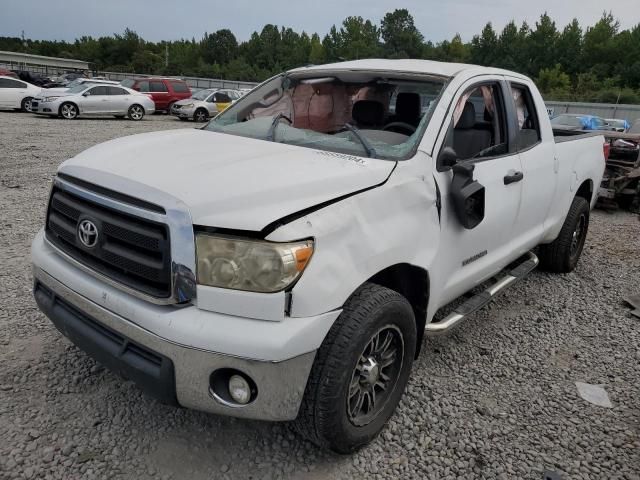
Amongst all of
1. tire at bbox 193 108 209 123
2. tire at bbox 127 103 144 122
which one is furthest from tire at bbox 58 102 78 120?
tire at bbox 193 108 209 123

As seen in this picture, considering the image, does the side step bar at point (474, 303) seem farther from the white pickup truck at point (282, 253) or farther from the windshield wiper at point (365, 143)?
the windshield wiper at point (365, 143)

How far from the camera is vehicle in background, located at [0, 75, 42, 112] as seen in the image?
20391 millimetres

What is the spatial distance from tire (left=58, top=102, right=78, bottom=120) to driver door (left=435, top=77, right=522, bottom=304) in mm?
19456

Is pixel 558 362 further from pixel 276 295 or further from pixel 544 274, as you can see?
pixel 276 295

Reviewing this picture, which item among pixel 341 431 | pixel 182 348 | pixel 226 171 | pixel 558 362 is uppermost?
pixel 226 171

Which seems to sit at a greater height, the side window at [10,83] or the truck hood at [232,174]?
the side window at [10,83]

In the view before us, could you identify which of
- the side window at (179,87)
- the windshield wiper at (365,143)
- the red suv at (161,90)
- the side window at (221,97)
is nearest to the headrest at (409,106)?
the windshield wiper at (365,143)

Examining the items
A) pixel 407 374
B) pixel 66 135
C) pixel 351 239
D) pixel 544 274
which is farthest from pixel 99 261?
pixel 66 135

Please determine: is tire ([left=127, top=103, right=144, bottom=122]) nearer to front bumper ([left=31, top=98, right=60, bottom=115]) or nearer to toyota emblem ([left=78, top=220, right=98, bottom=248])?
front bumper ([left=31, top=98, right=60, bottom=115])

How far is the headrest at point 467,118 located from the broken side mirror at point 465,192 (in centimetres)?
45

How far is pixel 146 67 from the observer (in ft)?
286

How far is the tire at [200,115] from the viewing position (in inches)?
896

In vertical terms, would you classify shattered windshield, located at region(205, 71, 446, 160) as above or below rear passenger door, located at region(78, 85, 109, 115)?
above

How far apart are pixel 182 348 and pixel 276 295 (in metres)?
0.42
